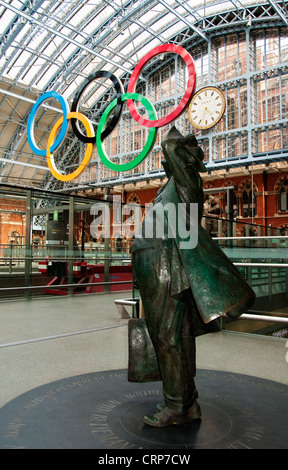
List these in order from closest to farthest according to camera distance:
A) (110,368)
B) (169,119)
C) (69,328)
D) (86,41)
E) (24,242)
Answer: (110,368) < (69,328) < (24,242) < (169,119) < (86,41)

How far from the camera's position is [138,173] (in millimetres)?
25328

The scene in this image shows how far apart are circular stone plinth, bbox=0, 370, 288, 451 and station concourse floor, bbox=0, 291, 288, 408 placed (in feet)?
0.88

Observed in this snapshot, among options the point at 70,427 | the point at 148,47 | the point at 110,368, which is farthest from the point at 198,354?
the point at 148,47

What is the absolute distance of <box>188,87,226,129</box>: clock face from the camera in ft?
66.1

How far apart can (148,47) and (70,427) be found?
24870 millimetres

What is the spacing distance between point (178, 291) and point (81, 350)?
76.6 inches

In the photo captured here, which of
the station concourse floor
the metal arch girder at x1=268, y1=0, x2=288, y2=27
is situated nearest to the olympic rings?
the station concourse floor

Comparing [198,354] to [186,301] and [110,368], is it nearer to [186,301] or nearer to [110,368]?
[110,368]

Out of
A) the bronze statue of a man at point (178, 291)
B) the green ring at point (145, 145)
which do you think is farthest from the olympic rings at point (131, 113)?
the bronze statue of a man at point (178, 291)

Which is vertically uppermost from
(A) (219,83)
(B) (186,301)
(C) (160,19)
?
(C) (160,19)

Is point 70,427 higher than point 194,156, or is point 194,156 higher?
point 194,156

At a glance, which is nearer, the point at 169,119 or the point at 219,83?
the point at 169,119

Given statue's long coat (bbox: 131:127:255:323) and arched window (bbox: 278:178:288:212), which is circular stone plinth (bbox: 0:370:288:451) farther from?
arched window (bbox: 278:178:288:212)

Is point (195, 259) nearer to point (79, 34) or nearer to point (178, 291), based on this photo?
point (178, 291)
